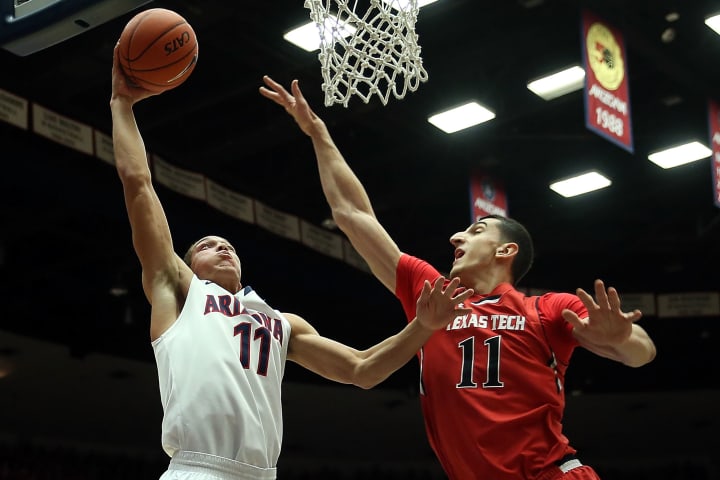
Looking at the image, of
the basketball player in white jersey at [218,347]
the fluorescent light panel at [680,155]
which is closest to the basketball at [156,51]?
the basketball player in white jersey at [218,347]

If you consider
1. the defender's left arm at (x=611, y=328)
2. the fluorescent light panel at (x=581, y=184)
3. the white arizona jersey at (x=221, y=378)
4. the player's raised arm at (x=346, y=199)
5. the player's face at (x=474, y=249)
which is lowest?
the white arizona jersey at (x=221, y=378)

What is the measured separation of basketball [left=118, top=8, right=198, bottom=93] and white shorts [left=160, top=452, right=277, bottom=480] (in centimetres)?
162

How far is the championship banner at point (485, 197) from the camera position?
39.5 feet

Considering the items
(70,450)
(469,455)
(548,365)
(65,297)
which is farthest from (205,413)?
(70,450)

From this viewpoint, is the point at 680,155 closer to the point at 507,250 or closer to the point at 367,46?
the point at 367,46

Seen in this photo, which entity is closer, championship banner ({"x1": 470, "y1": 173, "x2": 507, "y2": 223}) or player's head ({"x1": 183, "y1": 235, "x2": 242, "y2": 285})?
player's head ({"x1": 183, "y1": 235, "x2": 242, "y2": 285})

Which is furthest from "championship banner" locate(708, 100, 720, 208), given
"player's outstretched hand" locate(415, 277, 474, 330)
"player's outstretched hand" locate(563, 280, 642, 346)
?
"player's outstretched hand" locate(415, 277, 474, 330)

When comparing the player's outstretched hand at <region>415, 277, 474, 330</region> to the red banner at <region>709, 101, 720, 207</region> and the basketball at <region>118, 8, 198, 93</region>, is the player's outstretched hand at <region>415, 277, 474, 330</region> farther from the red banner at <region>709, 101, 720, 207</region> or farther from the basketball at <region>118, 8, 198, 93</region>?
the red banner at <region>709, 101, 720, 207</region>

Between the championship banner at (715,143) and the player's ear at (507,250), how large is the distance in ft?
20.1

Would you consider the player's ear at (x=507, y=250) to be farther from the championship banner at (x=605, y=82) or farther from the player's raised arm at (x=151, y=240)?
the championship banner at (x=605, y=82)

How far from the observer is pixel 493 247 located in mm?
5207

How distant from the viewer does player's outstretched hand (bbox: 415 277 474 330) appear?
13.5ft

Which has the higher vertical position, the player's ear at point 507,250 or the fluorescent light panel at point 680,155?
the fluorescent light panel at point 680,155

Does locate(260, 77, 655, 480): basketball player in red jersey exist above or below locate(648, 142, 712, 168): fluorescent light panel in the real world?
below
